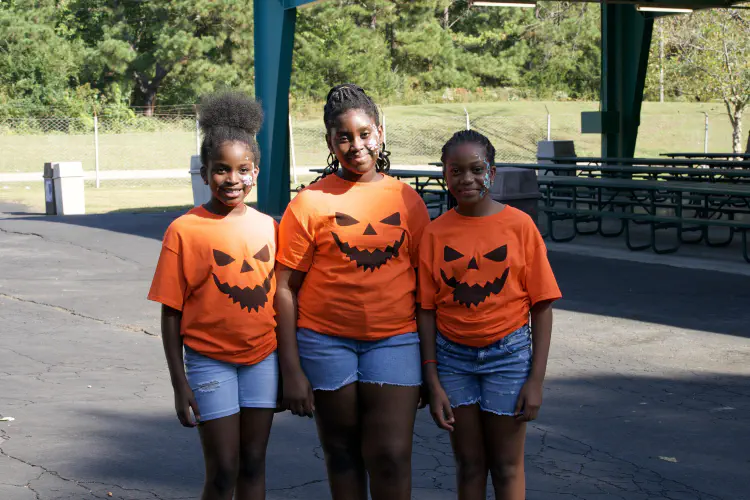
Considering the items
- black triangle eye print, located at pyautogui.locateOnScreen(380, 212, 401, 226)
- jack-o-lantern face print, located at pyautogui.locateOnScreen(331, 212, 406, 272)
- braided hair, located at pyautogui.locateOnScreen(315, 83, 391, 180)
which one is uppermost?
braided hair, located at pyautogui.locateOnScreen(315, 83, 391, 180)

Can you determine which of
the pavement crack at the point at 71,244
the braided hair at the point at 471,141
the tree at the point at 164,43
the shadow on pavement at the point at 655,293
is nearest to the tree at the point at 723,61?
the tree at the point at 164,43

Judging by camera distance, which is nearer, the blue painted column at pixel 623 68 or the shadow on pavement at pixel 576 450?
the shadow on pavement at pixel 576 450

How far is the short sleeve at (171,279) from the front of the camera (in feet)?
10.3

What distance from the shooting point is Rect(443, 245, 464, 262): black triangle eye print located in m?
3.12

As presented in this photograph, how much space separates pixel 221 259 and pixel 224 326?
212mm

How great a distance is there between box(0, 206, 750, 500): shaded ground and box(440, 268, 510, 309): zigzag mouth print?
54.6 inches

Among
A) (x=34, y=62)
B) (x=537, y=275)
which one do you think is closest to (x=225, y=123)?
(x=537, y=275)

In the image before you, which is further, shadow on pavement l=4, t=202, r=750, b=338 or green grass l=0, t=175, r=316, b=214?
green grass l=0, t=175, r=316, b=214

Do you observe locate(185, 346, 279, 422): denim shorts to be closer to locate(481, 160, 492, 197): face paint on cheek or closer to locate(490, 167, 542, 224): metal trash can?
locate(481, 160, 492, 197): face paint on cheek

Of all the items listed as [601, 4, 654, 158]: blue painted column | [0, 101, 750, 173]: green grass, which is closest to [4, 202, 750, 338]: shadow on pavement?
[601, 4, 654, 158]: blue painted column

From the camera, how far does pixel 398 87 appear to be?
162 ft

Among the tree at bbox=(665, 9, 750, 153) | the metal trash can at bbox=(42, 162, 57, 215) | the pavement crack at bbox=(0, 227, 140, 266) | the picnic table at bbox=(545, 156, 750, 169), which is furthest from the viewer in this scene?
the tree at bbox=(665, 9, 750, 153)

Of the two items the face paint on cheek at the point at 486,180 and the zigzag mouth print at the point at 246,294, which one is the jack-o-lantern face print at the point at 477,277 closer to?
the face paint on cheek at the point at 486,180

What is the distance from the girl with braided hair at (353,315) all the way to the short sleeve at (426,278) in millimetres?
47
